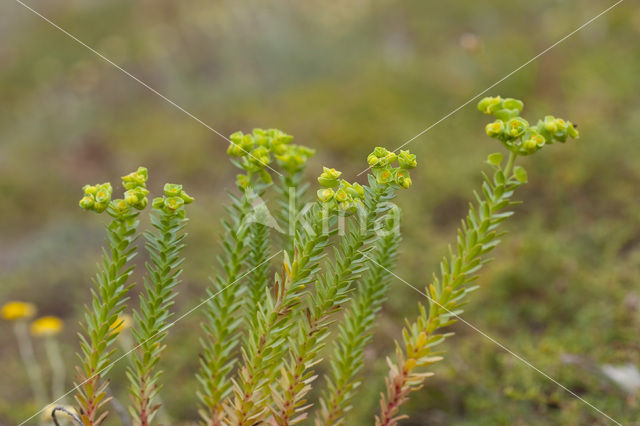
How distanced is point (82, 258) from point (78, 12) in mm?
5233

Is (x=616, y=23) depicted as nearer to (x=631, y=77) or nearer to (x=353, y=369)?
(x=631, y=77)

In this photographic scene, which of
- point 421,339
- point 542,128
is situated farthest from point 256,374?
point 542,128

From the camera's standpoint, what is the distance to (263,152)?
94 cm

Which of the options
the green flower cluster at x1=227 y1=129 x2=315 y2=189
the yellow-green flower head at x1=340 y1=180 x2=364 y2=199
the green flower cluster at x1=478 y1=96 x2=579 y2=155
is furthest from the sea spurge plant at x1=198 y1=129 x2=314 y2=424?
the green flower cluster at x1=478 y1=96 x2=579 y2=155

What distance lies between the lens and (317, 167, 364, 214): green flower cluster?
851 millimetres

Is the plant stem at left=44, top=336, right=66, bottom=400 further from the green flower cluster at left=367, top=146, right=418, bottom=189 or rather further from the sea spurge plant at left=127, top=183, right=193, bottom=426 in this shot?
the green flower cluster at left=367, top=146, right=418, bottom=189

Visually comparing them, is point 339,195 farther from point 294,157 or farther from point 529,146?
point 529,146

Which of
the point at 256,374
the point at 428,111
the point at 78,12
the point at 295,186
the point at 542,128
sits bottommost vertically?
the point at 256,374

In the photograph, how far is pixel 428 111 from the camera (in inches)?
152

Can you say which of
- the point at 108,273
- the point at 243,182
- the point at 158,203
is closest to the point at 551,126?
the point at 243,182

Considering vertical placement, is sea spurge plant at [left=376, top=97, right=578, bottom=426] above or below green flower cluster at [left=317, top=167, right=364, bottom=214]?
below

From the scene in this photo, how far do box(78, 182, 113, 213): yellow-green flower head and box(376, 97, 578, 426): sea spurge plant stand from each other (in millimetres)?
543

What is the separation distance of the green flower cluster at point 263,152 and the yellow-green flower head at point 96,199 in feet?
0.70

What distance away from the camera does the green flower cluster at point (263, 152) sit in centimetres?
94
